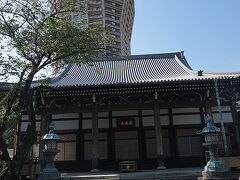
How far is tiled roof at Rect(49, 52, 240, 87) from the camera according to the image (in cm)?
1405

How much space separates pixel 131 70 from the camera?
54.0ft

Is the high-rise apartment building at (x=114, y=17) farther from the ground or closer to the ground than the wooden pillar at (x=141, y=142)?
farther from the ground

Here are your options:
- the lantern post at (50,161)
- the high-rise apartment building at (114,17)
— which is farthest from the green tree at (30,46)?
the high-rise apartment building at (114,17)

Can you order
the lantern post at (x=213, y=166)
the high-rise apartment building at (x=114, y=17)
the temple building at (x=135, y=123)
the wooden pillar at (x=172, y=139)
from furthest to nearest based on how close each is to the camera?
the high-rise apartment building at (x=114, y=17) < the wooden pillar at (x=172, y=139) < the temple building at (x=135, y=123) < the lantern post at (x=213, y=166)

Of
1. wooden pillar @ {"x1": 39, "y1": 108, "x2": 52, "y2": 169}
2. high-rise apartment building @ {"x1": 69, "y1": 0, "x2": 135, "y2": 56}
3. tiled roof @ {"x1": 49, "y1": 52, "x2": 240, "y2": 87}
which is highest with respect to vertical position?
high-rise apartment building @ {"x1": 69, "y1": 0, "x2": 135, "y2": 56}

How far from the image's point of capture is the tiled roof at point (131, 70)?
14.1 m

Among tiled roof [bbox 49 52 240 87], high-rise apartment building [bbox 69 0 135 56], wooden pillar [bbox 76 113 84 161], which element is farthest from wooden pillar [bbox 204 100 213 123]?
high-rise apartment building [bbox 69 0 135 56]

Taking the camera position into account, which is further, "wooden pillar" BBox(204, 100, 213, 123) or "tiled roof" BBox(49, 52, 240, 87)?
"tiled roof" BBox(49, 52, 240, 87)

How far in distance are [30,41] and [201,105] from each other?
9.16m

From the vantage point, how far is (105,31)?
811 centimetres

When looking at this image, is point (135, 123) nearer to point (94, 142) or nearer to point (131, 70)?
point (94, 142)

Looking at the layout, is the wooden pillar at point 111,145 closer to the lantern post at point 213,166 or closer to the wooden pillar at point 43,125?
the wooden pillar at point 43,125

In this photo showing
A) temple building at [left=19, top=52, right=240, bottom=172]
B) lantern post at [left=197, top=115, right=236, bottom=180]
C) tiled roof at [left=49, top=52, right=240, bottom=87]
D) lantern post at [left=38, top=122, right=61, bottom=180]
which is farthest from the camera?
tiled roof at [left=49, top=52, right=240, bottom=87]

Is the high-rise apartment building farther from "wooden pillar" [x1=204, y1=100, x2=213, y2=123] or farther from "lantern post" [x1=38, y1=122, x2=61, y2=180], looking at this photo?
"lantern post" [x1=38, y1=122, x2=61, y2=180]
